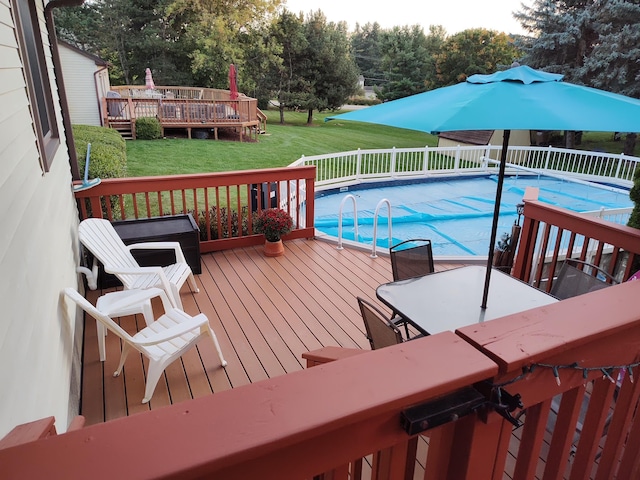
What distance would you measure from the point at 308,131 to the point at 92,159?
16.6 metres

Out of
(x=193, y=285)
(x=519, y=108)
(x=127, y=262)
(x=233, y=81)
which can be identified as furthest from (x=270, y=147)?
(x=519, y=108)

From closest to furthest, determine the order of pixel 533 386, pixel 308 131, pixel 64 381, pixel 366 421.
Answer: pixel 366 421 < pixel 533 386 < pixel 64 381 < pixel 308 131

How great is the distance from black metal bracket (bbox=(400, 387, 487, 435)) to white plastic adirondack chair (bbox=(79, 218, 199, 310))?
2833 mm

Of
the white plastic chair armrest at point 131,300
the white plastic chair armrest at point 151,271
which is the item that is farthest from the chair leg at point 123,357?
the white plastic chair armrest at point 151,271

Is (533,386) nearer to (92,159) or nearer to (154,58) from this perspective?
(92,159)

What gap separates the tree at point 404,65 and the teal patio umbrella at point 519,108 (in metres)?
24.2

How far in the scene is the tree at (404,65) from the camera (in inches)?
1002

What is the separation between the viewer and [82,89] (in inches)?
638

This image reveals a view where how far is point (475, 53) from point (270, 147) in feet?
43.6

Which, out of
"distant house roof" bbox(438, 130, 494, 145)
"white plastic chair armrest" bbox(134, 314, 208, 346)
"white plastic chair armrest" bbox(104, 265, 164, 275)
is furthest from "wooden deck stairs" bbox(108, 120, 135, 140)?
"white plastic chair armrest" bbox(134, 314, 208, 346)

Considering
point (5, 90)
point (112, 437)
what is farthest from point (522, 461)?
point (5, 90)

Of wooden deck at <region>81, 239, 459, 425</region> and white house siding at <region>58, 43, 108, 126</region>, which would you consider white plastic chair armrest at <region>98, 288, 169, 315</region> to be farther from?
white house siding at <region>58, 43, 108, 126</region>

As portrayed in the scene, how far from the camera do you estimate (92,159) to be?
5.99 meters

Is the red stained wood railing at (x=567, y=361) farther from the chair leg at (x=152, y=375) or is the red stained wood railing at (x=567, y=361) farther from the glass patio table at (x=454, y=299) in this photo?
the chair leg at (x=152, y=375)
